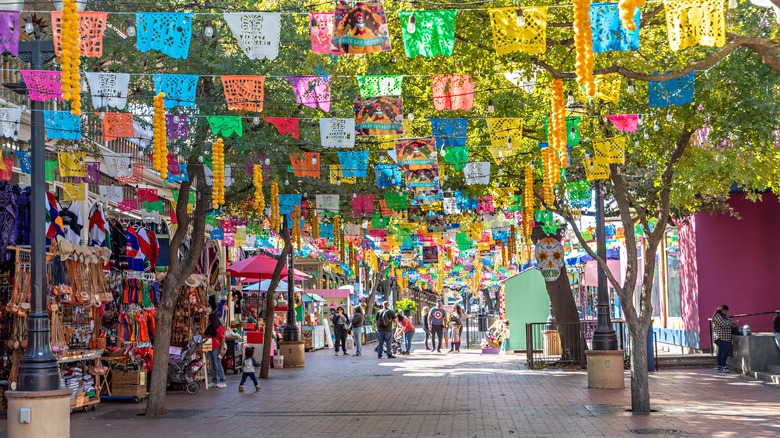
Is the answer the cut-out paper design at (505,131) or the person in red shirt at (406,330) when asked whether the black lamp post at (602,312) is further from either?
the person in red shirt at (406,330)

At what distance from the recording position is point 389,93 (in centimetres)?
1645

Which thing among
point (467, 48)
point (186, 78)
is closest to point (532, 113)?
point (467, 48)

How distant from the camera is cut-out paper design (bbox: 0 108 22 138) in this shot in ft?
59.5

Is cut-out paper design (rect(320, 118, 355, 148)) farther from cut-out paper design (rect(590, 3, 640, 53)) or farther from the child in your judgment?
cut-out paper design (rect(590, 3, 640, 53))

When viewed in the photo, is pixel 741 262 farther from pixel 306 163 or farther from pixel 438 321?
pixel 438 321

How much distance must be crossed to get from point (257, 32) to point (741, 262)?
61.6 ft

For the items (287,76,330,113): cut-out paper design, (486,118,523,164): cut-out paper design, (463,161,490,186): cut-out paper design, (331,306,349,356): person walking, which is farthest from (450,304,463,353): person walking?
(287,76,330,113): cut-out paper design

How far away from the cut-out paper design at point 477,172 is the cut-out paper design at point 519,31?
34.1ft

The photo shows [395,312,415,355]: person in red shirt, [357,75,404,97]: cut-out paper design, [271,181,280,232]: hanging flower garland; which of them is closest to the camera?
[357,75,404,97]: cut-out paper design

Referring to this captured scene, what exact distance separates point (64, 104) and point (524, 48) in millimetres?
9732

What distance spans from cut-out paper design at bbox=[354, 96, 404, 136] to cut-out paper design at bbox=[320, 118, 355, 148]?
1.98 ft

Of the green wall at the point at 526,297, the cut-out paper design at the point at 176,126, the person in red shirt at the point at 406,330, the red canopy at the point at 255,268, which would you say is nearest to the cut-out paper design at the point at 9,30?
the cut-out paper design at the point at 176,126

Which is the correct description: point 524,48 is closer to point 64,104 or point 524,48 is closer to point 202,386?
point 64,104

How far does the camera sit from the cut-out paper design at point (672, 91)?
1482 centimetres
